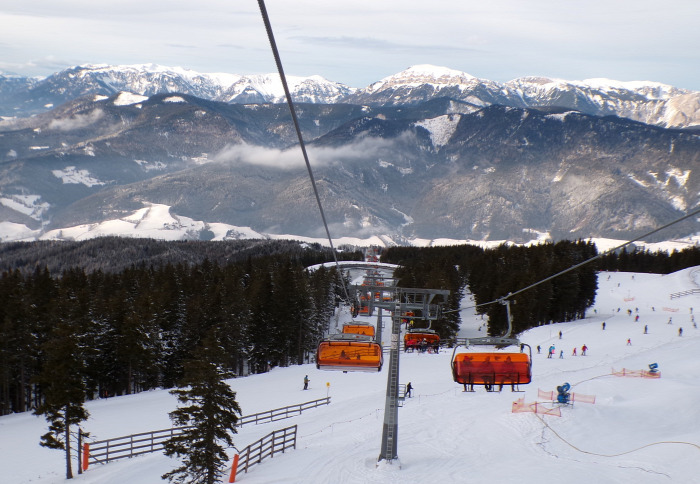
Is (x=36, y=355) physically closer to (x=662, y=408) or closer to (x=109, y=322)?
(x=109, y=322)

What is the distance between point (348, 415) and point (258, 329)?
2802 centimetres

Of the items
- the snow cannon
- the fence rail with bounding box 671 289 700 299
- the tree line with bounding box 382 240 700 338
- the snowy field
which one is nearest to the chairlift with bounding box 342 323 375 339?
the snowy field

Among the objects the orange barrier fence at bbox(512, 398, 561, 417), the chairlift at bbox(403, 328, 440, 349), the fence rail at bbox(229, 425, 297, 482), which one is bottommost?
the fence rail at bbox(229, 425, 297, 482)

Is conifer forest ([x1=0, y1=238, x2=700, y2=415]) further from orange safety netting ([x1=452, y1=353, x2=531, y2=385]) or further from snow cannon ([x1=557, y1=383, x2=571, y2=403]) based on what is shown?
snow cannon ([x1=557, y1=383, x2=571, y2=403])

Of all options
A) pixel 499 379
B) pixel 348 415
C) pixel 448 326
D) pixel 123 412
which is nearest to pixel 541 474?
pixel 499 379

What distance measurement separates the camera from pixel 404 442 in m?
29.2

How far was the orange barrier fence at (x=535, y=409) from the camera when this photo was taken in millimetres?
31995

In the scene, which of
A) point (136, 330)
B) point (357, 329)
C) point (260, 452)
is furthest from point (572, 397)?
point (136, 330)

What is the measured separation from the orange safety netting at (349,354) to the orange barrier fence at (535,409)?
12351 millimetres

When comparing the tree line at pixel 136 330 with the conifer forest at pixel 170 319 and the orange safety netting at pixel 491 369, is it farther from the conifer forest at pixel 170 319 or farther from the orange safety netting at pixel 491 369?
the orange safety netting at pixel 491 369

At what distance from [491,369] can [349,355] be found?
590 cm

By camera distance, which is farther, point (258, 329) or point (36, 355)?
point (258, 329)

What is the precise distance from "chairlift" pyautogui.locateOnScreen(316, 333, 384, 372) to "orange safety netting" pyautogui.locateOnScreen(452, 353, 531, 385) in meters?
3.48

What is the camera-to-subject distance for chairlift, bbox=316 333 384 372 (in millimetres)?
24562
